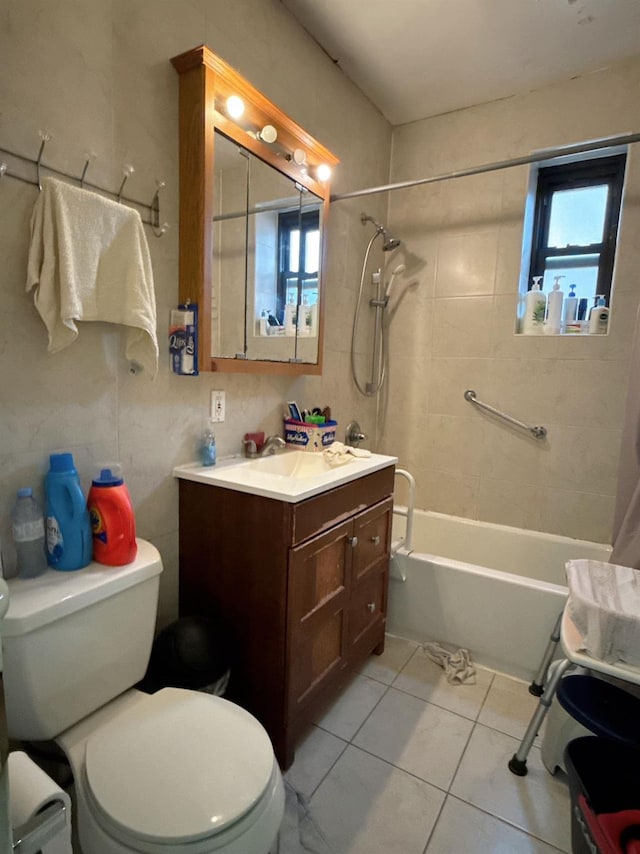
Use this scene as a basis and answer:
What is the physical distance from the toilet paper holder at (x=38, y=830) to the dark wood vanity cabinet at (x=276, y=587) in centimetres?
81

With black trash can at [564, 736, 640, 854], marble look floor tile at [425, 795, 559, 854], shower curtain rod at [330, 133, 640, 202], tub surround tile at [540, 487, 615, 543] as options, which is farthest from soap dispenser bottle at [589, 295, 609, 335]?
marble look floor tile at [425, 795, 559, 854]

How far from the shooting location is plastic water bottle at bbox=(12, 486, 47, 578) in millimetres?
1043

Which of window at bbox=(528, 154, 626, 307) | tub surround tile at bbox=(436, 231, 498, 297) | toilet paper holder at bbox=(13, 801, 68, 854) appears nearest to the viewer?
toilet paper holder at bbox=(13, 801, 68, 854)

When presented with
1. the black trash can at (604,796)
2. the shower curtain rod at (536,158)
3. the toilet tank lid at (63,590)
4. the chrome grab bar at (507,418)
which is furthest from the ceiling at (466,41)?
the black trash can at (604,796)

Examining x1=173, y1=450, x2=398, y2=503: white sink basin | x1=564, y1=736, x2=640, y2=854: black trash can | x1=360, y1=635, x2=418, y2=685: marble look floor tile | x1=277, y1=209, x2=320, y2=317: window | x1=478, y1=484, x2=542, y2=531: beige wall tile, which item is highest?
x1=277, y1=209, x2=320, y2=317: window

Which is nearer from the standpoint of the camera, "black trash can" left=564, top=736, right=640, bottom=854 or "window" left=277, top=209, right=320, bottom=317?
"black trash can" left=564, top=736, right=640, bottom=854

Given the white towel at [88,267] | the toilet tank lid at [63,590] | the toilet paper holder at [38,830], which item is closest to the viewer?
the toilet paper holder at [38,830]

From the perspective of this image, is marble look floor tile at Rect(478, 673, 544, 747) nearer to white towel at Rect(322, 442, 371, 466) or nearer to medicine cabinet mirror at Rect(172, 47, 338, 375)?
white towel at Rect(322, 442, 371, 466)

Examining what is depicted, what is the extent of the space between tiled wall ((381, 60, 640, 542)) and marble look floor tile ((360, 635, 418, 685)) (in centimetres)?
82

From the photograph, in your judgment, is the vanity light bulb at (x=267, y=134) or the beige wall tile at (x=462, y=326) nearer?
the vanity light bulb at (x=267, y=134)

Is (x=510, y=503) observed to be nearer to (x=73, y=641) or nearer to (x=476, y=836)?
(x=476, y=836)

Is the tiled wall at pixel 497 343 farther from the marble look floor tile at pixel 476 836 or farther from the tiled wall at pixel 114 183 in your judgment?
the marble look floor tile at pixel 476 836

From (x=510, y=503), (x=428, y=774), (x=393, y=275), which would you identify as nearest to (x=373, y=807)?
(x=428, y=774)

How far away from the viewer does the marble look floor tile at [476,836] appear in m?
1.19
